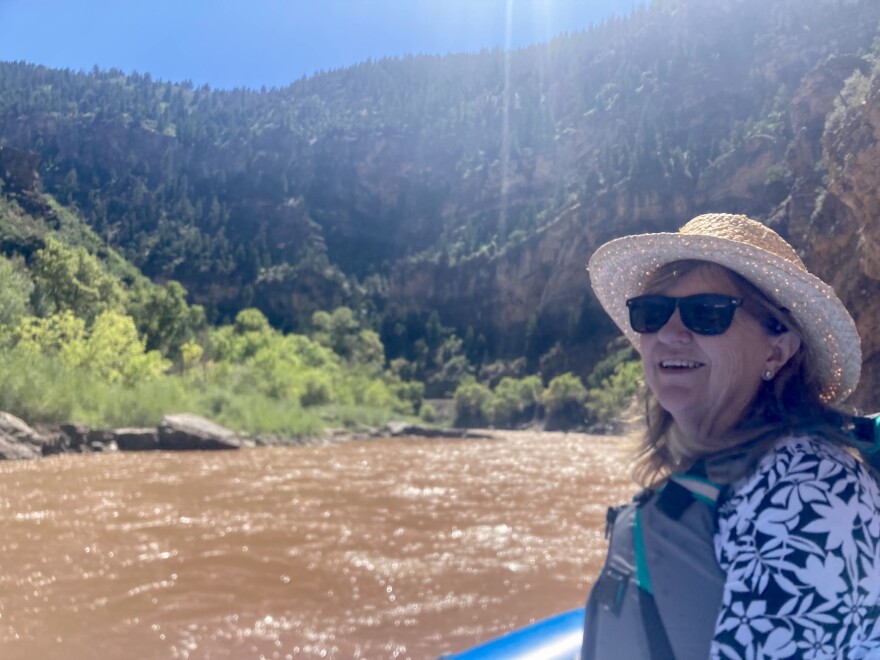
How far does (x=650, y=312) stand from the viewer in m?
1.45

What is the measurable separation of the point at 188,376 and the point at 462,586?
83.4ft

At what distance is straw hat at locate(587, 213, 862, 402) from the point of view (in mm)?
1295

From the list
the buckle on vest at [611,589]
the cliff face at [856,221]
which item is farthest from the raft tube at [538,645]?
the cliff face at [856,221]

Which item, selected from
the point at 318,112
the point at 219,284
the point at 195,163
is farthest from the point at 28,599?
the point at 318,112

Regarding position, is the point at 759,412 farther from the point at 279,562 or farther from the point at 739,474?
the point at 279,562

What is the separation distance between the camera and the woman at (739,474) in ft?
3.15

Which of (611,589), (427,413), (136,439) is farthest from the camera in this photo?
(427,413)

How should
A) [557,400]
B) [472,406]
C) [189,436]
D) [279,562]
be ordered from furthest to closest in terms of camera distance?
[472,406]
[557,400]
[189,436]
[279,562]

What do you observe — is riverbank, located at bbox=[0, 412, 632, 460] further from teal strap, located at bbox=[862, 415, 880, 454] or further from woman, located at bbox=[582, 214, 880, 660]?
teal strap, located at bbox=[862, 415, 880, 454]

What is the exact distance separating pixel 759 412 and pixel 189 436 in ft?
54.6

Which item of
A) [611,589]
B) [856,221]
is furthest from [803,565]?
[856,221]

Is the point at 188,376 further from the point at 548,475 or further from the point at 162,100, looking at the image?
the point at 162,100

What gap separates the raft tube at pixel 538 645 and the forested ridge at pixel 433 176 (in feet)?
139

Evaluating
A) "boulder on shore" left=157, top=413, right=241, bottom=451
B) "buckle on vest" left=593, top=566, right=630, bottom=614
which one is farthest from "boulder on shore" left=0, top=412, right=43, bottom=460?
"buckle on vest" left=593, top=566, right=630, bottom=614
